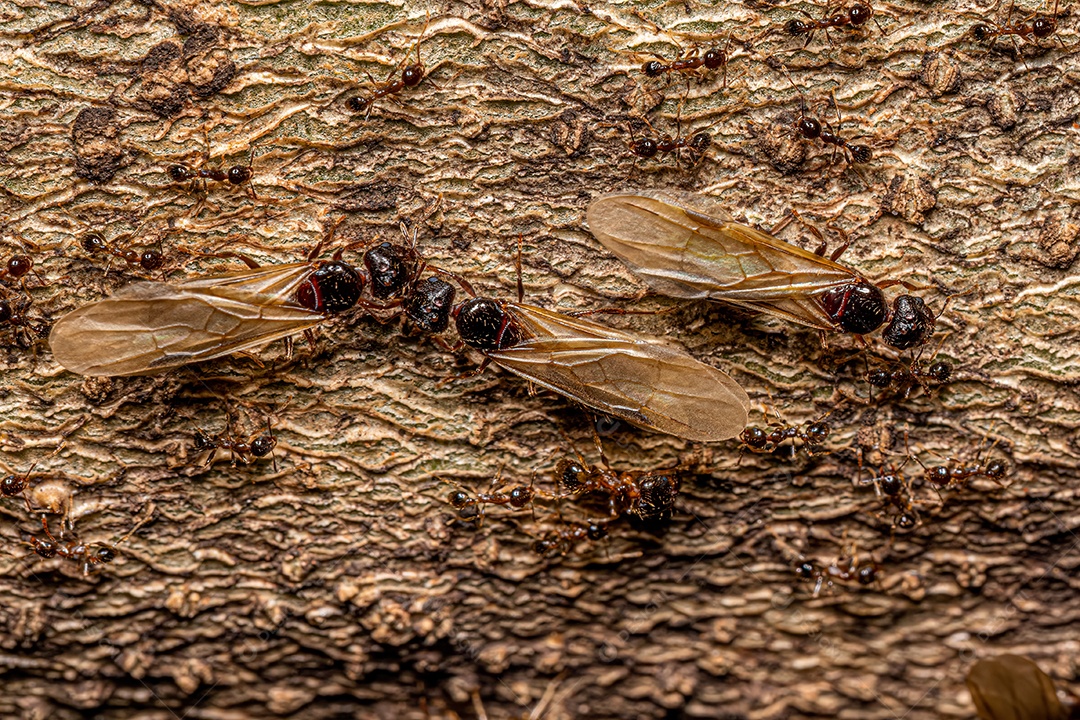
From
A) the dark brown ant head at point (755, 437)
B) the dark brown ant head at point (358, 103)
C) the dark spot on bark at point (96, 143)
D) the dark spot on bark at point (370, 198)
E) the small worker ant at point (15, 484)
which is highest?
the dark brown ant head at point (358, 103)

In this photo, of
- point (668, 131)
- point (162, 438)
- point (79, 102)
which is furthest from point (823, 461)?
point (79, 102)

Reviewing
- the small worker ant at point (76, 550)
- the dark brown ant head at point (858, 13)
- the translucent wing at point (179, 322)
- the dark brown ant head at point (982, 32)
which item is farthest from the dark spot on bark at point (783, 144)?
the small worker ant at point (76, 550)

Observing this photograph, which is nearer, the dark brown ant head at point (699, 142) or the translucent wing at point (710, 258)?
the translucent wing at point (710, 258)

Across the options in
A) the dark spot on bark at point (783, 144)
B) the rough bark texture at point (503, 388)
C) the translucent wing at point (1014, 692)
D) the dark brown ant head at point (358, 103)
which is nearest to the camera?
the translucent wing at point (1014, 692)

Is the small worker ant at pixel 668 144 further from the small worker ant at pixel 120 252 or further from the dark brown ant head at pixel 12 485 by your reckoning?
the dark brown ant head at pixel 12 485

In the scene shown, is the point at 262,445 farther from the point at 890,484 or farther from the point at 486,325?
the point at 890,484

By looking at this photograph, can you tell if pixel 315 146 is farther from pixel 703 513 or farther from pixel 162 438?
pixel 703 513

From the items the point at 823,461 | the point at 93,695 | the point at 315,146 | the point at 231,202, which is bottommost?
the point at 93,695
